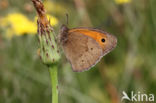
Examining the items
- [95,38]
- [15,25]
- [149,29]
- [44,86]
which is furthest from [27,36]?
[149,29]

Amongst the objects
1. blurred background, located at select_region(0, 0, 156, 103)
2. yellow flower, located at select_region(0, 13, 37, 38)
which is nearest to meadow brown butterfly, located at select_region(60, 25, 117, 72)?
blurred background, located at select_region(0, 0, 156, 103)

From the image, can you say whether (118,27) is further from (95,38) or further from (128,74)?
(95,38)

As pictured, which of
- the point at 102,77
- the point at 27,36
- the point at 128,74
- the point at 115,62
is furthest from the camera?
the point at 115,62

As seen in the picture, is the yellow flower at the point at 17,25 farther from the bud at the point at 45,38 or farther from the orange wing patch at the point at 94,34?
the bud at the point at 45,38

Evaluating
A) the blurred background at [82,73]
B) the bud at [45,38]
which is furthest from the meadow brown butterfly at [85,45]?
the blurred background at [82,73]

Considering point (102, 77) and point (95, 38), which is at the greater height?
point (95, 38)

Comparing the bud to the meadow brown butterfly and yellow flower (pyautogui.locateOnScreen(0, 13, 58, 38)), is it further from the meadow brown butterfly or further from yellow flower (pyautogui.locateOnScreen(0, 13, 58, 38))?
yellow flower (pyautogui.locateOnScreen(0, 13, 58, 38))

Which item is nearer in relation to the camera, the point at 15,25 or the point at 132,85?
the point at 15,25

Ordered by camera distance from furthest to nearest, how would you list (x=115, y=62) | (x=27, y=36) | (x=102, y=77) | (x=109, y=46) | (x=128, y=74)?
(x=115, y=62), (x=102, y=77), (x=128, y=74), (x=27, y=36), (x=109, y=46)
